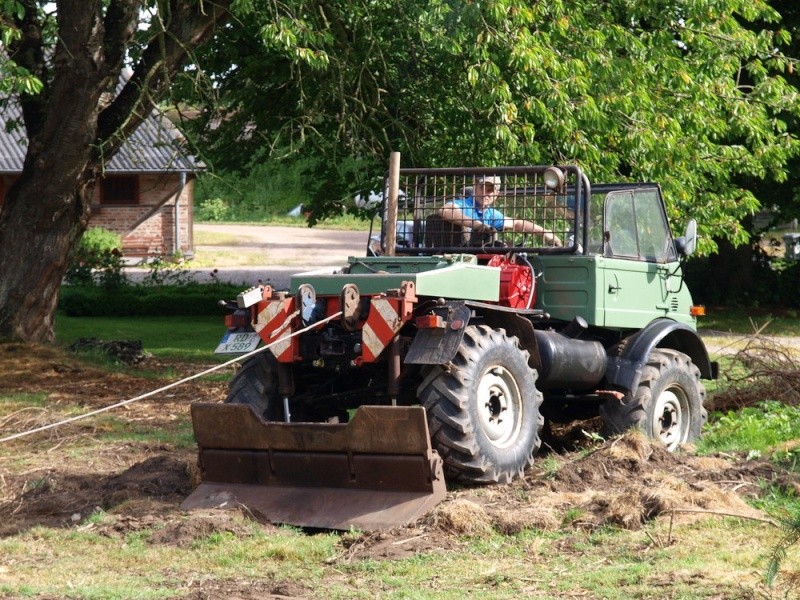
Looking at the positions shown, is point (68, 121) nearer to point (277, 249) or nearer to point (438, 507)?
point (438, 507)

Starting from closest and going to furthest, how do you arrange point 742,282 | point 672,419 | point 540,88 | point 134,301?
point 672,419 → point 540,88 → point 134,301 → point 742,282

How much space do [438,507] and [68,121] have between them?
8656 mm

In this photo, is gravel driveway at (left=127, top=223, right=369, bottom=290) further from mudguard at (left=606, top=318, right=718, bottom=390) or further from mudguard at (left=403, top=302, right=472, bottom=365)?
mudguard at (left=403, top=302, right=472, bottom=365)

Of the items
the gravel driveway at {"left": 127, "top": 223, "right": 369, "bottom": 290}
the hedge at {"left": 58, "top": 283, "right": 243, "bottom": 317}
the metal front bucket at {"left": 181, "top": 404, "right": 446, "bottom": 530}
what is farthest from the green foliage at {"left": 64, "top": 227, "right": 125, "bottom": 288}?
the metal front bucket at {"left": 181, "top": 404, "right": 446, "bottom": 530}

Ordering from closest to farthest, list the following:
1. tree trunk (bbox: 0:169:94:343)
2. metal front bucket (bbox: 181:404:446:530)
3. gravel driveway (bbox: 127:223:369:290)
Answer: metal front bucket (bbox: 181:404:446:530)
tree trunk (bbox: 0:169:94:343)
gravel driveway (bbox: 127:223:369:290)

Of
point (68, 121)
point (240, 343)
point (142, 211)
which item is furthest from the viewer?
point (142, 211)

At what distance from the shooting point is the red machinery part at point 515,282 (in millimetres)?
9070

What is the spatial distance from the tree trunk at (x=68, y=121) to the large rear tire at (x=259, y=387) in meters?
6.16

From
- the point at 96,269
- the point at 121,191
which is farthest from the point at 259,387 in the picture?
the point at 121,191

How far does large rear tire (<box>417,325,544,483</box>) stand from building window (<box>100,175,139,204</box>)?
1281 inches

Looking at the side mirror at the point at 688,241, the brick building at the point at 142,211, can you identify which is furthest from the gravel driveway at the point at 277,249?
the side mirror at the point at 688,241

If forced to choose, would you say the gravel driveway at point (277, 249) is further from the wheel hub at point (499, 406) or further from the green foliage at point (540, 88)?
the wheel hub at point (499, 406)

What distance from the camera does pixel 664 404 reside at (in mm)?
9773

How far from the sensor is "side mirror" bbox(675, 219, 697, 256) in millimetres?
9570
